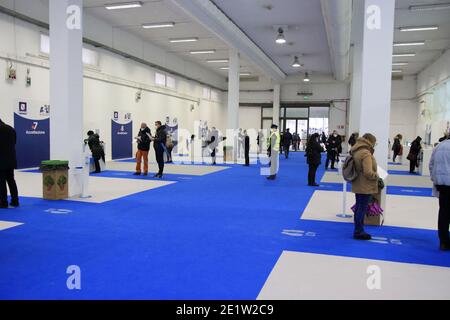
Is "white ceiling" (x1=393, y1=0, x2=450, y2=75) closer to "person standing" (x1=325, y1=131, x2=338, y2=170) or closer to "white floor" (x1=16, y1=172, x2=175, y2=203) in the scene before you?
"person standing" (x1=325, y1=131, x2=338, y2=170)

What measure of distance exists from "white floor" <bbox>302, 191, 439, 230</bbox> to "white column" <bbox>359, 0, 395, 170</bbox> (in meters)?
0.95

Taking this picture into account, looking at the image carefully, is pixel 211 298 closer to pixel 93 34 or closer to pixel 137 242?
pixel 137 242

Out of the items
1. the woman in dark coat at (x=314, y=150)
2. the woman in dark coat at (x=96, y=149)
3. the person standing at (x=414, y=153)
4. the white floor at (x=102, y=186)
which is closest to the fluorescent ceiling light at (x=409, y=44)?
the person standing at (x=414, y=153)

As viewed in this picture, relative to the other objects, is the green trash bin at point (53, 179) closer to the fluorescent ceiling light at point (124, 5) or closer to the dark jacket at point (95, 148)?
the dark jacket at point (95, 148)

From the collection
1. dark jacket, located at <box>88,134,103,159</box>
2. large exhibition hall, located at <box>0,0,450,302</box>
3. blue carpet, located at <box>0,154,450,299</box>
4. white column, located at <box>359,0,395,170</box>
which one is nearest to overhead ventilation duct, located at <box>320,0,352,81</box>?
large exhibition hall, located at <box>0,0,450,302</box>

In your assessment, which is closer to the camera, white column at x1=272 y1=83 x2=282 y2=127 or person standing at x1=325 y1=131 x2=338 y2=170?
person standing at x1=325 y1=131 x2=338 y2=170

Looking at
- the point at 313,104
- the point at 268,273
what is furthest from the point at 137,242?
the point at 313,104

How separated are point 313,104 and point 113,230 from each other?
76.6ft

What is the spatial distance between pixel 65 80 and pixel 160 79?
13.0 metres

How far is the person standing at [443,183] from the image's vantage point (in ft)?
14.7

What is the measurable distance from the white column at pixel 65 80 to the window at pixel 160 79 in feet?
39.6

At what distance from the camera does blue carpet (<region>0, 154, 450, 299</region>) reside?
3342 mm

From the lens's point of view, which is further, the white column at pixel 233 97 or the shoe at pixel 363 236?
the white column at pixel 233 97

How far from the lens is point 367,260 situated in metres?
4.18
